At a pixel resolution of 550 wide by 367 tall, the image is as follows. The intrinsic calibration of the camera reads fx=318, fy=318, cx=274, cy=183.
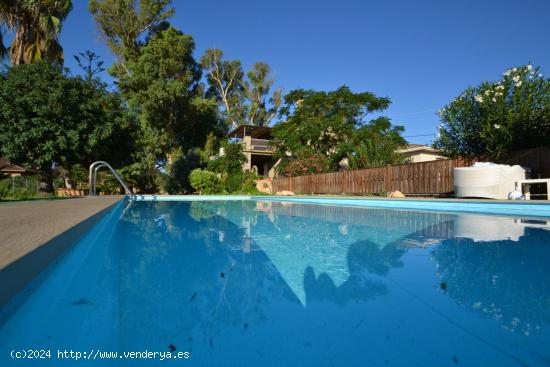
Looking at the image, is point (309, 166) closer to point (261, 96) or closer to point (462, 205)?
point (462, 205)

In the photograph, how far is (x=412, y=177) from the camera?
480 inches

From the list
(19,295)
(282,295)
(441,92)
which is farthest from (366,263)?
(441,92)

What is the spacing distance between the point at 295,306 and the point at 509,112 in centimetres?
1007

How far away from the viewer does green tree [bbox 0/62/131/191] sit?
535 inches

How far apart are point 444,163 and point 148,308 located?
37.4 feet

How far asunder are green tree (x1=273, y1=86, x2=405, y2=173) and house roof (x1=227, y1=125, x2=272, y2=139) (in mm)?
1963

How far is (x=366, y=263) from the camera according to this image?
2854mm

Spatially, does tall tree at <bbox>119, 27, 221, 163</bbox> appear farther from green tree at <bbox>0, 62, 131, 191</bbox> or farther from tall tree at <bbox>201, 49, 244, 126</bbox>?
tall tree at <bbox>201, 49, 244, 126</bbox>

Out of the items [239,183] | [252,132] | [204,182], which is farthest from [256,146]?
[204,182]

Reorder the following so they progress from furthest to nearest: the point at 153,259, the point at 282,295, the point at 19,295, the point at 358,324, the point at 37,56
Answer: the point at 37,56
the point at 153,259
the point at 282,295
the point at 358,324
the point at 19,295

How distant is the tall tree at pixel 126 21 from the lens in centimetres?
2233

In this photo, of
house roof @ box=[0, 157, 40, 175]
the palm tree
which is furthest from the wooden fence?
the palm tree

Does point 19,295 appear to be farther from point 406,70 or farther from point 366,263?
point 406,70

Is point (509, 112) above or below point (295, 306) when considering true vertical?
above
